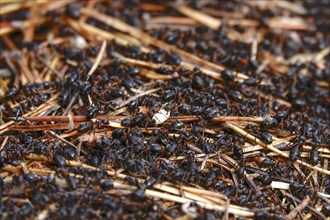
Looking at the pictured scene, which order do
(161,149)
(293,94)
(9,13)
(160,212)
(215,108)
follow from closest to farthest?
1. (160,212)
2. (161,149)
3. (215,108)
4. (293,94)
5. (9,13)

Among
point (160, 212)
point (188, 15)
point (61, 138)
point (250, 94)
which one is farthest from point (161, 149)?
point (188, 15)

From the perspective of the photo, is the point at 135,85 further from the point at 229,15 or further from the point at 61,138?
the point at 229,15

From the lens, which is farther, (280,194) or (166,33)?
(166,33)

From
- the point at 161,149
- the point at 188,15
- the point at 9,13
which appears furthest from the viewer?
the point at 188,15

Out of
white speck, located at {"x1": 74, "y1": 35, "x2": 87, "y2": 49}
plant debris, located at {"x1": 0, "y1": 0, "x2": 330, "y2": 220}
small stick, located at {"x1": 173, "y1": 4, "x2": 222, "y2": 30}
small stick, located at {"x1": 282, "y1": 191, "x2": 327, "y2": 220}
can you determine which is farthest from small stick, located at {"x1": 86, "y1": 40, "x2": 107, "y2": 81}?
small stick, located at {"x1": 282, "y1": 191, "x2": 327, "y2": 220}

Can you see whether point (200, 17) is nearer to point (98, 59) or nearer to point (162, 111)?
point (98, 59)

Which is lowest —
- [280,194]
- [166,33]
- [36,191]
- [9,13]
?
[280,194]

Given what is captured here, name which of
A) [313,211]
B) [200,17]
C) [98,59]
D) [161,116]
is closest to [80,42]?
[98,59]
